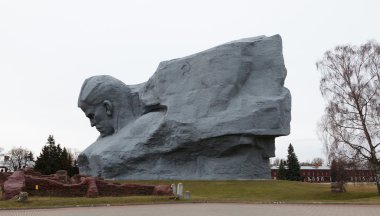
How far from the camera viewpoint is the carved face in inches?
1615

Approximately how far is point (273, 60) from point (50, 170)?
28395mm

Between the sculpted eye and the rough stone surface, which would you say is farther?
the sculpted eye

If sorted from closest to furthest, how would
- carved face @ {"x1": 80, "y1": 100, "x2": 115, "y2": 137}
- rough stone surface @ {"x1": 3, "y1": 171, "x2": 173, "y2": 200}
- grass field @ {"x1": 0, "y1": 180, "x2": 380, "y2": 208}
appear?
grass field @ {"x1": 0, "y1": 180, "x2": 380, "y2": 208}, rough stone surface @ {"x1": 3, "y1": 171, "x2": 173, "y2": 200}, carved face @ {"x1": 80, "y1": 100, "x2": 115, "y2": 137}

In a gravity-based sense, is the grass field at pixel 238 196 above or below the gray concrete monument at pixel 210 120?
below

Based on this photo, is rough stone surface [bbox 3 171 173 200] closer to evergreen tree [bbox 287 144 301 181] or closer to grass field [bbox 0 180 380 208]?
grass field [bbox 0 180 380 208]

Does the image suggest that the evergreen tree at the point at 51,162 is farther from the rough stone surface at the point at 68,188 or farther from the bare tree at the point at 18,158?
the bare tree at the point at 18,158

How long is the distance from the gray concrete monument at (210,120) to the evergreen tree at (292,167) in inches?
977

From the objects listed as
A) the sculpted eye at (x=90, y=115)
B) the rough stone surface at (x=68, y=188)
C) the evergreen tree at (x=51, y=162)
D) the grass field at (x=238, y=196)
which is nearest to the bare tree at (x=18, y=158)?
the evergreen tree at (x=51, y=162)

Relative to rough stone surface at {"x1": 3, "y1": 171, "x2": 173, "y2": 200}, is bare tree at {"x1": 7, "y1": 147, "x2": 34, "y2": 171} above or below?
above

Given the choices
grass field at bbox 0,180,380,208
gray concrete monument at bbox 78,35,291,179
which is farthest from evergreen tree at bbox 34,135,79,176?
grass field at bbox 0,180,380,208

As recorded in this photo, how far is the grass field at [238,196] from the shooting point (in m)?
17.6

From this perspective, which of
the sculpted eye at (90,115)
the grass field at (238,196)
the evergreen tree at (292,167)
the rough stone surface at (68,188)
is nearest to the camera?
the grass field at (238,196)

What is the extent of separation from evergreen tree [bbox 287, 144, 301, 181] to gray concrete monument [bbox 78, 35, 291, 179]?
24.8 m

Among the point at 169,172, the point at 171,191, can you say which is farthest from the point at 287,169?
the point at 171,191
